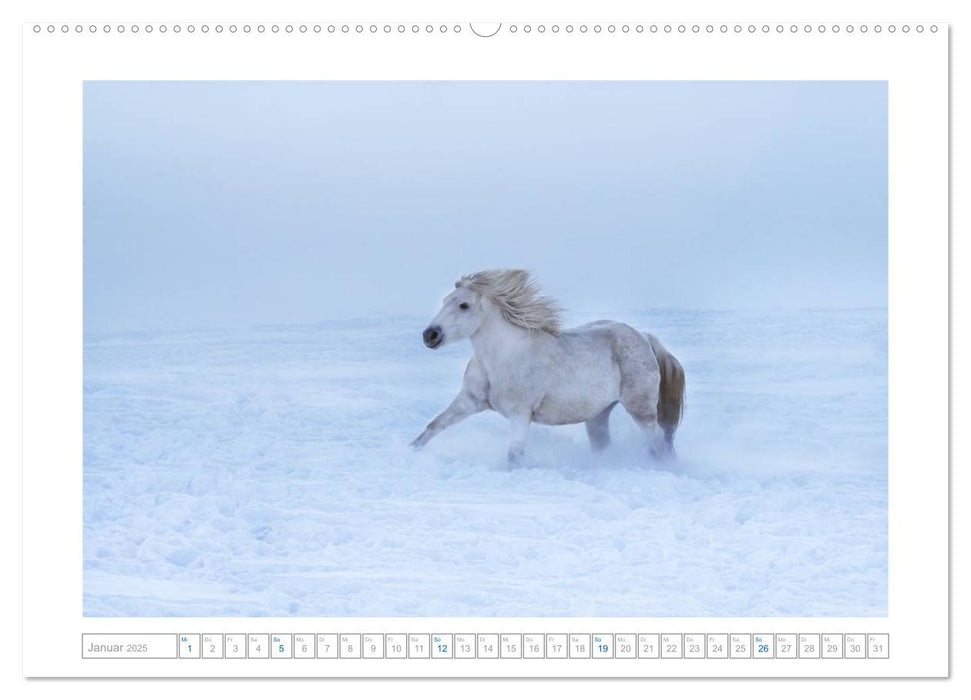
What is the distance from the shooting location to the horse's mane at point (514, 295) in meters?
4.07

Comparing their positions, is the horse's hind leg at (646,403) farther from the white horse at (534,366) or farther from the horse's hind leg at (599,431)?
the horse's hind leg at (599,431)

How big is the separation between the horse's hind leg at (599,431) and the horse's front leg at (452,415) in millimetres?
455

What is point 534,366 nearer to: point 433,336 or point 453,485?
point 433,336

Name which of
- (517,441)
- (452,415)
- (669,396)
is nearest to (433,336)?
(452,415)

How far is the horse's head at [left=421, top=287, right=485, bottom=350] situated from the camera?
4.02m

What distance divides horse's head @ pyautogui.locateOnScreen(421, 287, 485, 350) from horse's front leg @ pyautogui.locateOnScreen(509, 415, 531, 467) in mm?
394

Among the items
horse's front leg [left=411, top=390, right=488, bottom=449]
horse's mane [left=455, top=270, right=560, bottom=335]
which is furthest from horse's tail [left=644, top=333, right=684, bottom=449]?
horse's front leg [left=411, top=390, right=488, bottom=449]

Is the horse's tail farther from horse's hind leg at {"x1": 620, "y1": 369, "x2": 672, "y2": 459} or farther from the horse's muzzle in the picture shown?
the horse's muzzle

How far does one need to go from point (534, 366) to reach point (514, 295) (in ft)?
0.94
